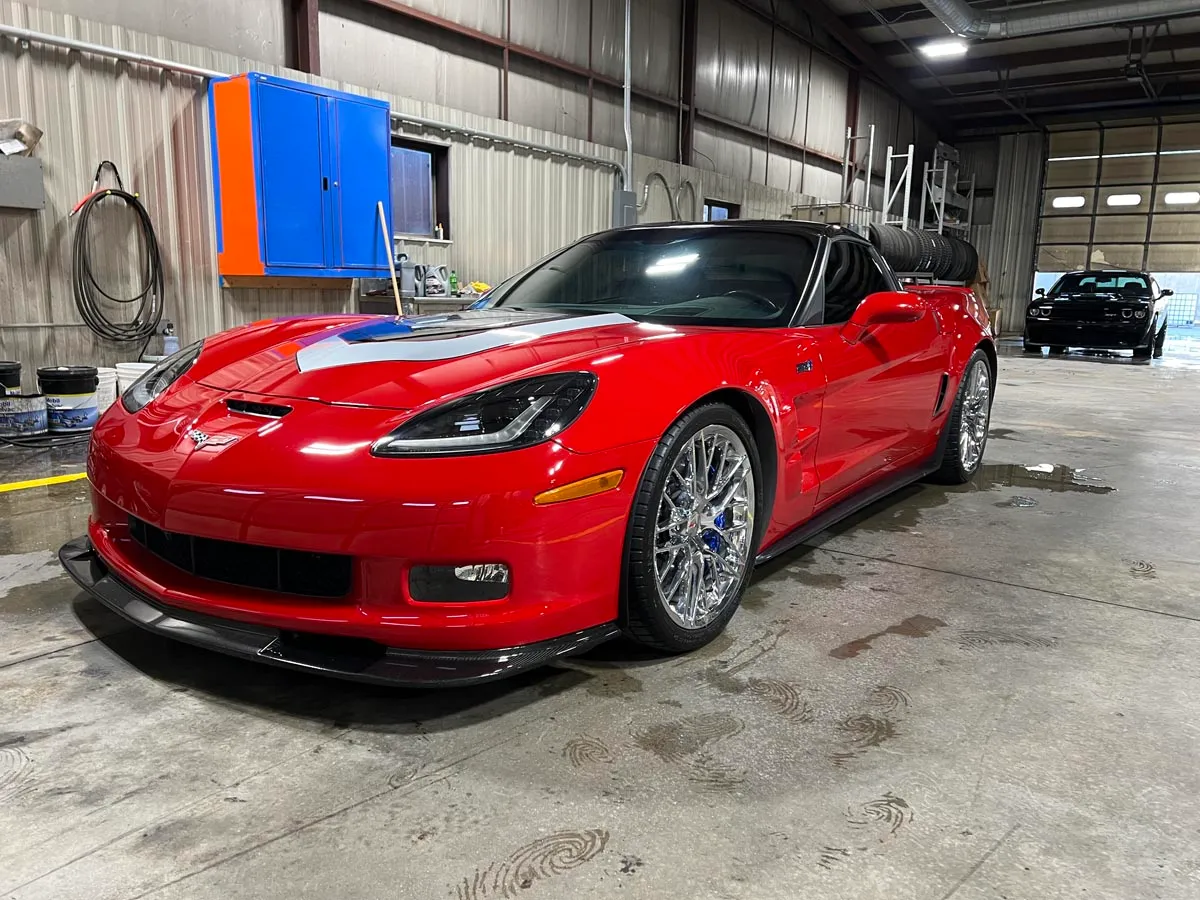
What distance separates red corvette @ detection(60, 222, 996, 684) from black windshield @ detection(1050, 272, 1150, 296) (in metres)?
13.2

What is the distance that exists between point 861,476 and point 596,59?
9.54m

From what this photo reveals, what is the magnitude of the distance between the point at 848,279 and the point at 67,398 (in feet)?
15.1

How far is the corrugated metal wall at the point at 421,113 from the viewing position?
589 cm

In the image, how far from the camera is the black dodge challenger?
13.1 metres

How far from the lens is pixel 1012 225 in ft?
75.3

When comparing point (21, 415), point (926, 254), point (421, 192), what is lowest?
point (21, 415)

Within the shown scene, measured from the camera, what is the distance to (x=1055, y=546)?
11.0 ft

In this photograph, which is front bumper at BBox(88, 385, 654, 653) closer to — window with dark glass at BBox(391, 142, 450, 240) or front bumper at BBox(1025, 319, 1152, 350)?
window with dark glass at BBox(391, 142, 450, 240)

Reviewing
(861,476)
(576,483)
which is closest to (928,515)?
(861,476)

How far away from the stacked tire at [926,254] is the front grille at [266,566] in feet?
41.0

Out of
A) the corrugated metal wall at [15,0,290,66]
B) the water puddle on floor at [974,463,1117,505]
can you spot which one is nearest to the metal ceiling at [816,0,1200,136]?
the corrugated metal wall at [15,0,290,66]

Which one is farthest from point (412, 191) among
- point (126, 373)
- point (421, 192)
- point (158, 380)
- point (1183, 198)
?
point (1183, 198)

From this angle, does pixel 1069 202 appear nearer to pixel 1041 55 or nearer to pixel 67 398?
pixel 1041 55

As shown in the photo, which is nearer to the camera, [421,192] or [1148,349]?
[421,192]
